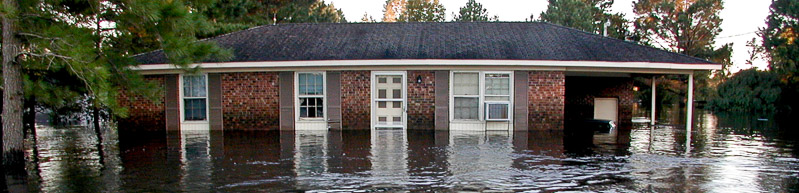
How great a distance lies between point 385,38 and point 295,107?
3.31 meters

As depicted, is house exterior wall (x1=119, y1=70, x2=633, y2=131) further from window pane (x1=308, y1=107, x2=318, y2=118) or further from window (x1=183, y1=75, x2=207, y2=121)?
window pane (x1=308, y1=107, x2=318, y2=118)

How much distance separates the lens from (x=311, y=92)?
45.0ft

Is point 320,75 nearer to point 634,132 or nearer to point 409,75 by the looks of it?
point 409,75

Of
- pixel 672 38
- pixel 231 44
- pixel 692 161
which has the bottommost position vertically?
pixel 692 161

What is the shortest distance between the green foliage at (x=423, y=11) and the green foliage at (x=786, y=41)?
73.0 ft

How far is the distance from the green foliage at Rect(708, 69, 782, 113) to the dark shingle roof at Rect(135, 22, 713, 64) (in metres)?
23.9

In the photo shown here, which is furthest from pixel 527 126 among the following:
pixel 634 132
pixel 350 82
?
pixel 350 82

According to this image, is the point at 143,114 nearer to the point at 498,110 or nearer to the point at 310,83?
the point at 310,83

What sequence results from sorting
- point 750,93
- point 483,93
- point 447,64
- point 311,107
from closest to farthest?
point 447,64 → point 483,93 → point 311,107 → point 750,93

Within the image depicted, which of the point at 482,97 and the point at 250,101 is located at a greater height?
the point at 482,97

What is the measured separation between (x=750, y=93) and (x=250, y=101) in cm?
3335

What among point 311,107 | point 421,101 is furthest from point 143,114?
point 421,101

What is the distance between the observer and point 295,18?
99.9ft

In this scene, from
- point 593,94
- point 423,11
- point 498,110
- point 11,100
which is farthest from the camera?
point 423,11
